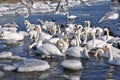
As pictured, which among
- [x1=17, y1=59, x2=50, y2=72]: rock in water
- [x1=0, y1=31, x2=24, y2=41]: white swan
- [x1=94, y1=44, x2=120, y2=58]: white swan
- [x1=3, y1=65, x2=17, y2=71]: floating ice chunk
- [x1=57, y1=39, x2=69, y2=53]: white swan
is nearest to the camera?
[x1=17, y1=59, x2=50, y2=72]: rock in water

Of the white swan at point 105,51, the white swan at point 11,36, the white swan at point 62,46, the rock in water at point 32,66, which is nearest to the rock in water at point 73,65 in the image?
the rock in water at point 32,66

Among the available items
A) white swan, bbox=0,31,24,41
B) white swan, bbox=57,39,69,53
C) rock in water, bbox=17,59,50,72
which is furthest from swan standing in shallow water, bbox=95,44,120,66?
white swan, bbox=0,31,24,41

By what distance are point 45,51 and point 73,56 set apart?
4.76ft

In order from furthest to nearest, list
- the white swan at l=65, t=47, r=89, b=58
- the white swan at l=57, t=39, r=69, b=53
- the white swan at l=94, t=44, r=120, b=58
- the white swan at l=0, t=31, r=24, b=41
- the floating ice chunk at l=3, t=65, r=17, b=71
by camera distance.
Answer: the white swan at l=0, t=31, r=24, b=41 < the white swan at l=57, t=39, r=69, b=53 < the white swan at l=65, t=47, r=89, b=58 < the white swan at l=94, t=44, r=120, b=58 < the floating ice chunk at l=3, t=65, r=17, b=71

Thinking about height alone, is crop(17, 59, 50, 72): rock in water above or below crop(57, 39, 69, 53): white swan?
below

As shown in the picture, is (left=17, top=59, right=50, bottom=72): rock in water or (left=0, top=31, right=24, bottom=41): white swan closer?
(left=17, top=59, right=50, bottom=72): rock in water

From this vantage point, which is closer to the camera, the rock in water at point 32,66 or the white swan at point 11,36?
the rock in water at point 32,66

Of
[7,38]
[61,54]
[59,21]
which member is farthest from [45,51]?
[59,21]

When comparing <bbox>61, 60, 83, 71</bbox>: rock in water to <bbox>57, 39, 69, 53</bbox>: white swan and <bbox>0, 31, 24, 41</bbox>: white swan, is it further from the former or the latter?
<bbox>0, 31, 24, 41</bbox>: white swan

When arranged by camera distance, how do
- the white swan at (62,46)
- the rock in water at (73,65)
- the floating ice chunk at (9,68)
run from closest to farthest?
the rock in water at (73,65) < the floating ice chunk at (9,68) < the white swan at (62,46)

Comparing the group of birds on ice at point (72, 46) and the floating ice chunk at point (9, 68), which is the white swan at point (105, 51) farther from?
the floating ice chunk at point (9, 68)

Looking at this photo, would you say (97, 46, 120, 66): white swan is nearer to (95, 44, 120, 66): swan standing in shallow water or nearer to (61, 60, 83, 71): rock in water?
(95, 44, 120, 66): swan standing in shallow water

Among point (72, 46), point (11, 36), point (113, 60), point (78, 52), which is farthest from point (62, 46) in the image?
point (11, 36)

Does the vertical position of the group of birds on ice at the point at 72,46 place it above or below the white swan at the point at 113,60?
above
